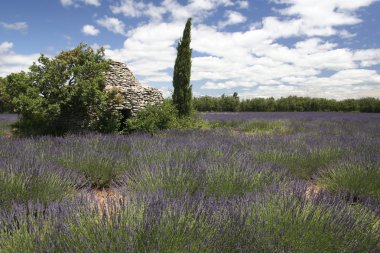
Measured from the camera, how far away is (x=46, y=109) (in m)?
7.98

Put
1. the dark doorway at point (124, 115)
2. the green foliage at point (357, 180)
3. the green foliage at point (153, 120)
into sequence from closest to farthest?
the green foliage at point (357, 180)
the green foliage at point (153, 120)
the dark doorway at point (124, 115)

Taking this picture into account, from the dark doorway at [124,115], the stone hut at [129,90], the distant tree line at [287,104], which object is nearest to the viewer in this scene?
the stone hut at [129,90]

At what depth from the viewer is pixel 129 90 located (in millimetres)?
9297

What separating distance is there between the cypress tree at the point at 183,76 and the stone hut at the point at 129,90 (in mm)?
1221

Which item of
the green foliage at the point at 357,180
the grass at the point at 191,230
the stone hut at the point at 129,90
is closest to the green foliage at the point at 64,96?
the stone hut at the point at 129,90

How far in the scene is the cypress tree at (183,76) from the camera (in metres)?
11.5

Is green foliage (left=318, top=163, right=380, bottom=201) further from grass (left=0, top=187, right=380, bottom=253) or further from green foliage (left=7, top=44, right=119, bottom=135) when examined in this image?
green foliage (left=7, top=44, right=119, bottom=135)

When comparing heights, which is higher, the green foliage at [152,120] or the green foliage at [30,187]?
the green foliage at [152,120]

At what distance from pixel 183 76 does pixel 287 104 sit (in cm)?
2584

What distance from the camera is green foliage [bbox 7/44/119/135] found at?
8164 mm

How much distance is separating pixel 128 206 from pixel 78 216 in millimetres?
295

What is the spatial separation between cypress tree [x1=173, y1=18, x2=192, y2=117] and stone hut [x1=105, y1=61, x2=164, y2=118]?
122 centimetres

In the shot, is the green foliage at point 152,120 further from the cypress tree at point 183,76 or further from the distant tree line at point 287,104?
the distant tree line at point 287,104

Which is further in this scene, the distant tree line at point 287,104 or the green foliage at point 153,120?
the distant tree line at point 287,104
